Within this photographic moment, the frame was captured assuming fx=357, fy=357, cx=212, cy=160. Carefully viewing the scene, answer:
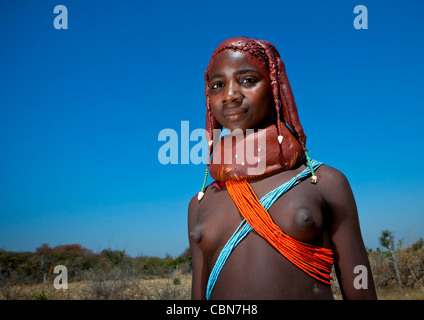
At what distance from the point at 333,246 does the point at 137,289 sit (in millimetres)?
8619

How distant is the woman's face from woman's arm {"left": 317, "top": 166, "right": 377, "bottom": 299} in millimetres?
519

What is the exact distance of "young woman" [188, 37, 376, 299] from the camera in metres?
1.76

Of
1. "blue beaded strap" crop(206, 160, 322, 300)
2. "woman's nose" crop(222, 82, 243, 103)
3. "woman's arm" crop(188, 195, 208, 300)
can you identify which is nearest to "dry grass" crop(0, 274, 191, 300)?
"woman's arm" crop(188, 195, 208, 300)

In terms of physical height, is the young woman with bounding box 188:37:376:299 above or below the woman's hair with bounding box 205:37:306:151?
below

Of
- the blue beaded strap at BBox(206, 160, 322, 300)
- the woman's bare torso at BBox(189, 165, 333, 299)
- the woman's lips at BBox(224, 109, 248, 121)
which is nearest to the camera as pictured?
the woman's bare torso at BBox(189, 165, 333, 299)

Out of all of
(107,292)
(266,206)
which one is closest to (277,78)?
(266,206)

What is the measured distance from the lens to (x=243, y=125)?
210 cm

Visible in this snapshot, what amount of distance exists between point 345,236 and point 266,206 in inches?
17.9

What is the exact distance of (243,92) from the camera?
207 centimetres

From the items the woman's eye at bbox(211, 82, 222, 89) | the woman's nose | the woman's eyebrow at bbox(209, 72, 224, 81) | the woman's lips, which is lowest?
the woman's lips

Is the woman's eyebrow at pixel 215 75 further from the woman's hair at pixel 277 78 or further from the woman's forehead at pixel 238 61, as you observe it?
the woman's hair at pixel 277 78

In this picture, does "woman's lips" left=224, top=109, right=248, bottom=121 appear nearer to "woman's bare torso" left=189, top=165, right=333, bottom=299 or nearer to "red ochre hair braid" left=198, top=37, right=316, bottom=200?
"red ochre hair braid" left=198, top=37, right=316, bottom=200
